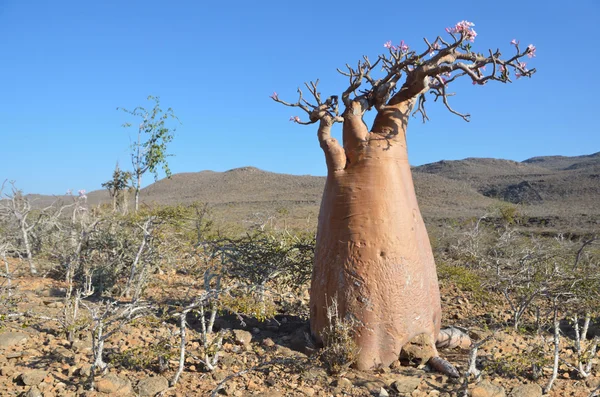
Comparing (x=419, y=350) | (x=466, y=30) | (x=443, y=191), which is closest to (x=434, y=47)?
(x=466, y=30)

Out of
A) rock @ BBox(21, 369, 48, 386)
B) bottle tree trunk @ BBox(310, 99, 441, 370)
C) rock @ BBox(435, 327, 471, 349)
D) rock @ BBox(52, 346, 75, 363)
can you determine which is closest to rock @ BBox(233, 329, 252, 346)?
bottle tree trunk @ BBox(310, 99, 441, 370)

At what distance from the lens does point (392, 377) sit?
3.86m

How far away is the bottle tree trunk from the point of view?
402 centimetres

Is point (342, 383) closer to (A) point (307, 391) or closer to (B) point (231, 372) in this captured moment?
(A) point (307, 391)

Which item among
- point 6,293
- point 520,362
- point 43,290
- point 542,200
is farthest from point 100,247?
point 542,200

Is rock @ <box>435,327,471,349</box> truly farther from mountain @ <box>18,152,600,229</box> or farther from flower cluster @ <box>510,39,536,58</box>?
mountain @ <box>18,152,600,229</box>

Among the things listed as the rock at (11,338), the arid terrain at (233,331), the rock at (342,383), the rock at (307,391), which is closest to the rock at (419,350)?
the arid terrain at (233,331)

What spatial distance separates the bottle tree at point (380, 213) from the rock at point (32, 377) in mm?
2076

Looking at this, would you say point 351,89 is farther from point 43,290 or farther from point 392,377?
point 43,290

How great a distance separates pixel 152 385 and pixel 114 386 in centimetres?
24

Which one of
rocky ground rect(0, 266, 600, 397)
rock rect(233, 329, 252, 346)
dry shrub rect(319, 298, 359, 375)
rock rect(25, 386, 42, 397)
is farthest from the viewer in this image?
rock rect(233, 329, 252, 346)

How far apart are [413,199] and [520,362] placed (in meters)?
1.53

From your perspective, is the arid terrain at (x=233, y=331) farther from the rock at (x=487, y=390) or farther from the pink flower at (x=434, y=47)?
the pink flower at (x=434, y=47)

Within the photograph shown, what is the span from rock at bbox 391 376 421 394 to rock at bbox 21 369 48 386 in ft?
7.97
